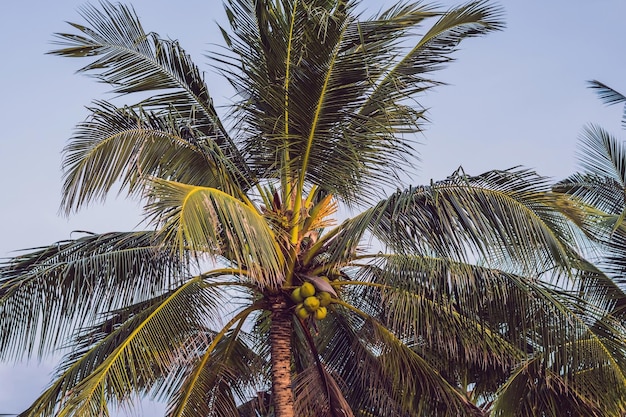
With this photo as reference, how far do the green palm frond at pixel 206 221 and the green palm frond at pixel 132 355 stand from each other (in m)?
1.18

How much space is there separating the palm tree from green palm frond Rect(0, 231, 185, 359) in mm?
15

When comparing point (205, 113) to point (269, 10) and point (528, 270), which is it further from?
point (528, 270)

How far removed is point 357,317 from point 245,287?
214 centimetres

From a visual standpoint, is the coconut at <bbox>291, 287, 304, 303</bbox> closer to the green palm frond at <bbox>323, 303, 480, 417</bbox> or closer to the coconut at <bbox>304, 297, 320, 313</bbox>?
the coconut at <bbox>304, 297, 320, 313</bbox>

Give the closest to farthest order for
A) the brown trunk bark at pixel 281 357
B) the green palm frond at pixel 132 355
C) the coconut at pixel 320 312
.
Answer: the green palm frond at pixel 132 355, the coconut at pixel 320 312, the brown trunk bark at pixel 281 357

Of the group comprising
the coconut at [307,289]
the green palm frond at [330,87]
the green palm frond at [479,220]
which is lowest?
the coconut at [307,289]

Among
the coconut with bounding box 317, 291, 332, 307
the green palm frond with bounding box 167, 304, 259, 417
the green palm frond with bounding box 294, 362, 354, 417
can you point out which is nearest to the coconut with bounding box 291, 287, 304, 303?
the coconut with bounding box 317, 291, 332, 307

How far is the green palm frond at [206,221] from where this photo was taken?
253 inches

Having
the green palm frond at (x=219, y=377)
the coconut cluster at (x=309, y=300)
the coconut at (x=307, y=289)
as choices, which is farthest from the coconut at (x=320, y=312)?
the green palm frond at (x=219, y=377)

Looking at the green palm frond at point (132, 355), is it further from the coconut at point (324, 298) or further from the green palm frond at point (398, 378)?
the green palm frond at point (398, 378)

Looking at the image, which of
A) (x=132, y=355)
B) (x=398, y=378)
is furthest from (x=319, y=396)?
(x=132, y=355)

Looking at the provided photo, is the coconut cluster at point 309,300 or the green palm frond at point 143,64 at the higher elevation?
the green palm frond at point 143,64

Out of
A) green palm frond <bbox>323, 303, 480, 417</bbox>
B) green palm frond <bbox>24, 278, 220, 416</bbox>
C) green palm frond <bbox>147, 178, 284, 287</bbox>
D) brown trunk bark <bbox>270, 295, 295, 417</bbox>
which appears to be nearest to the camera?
green palm frond <bbox>147, 178, 284, 287</bbox>

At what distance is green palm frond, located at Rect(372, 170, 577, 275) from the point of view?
7.80 m
